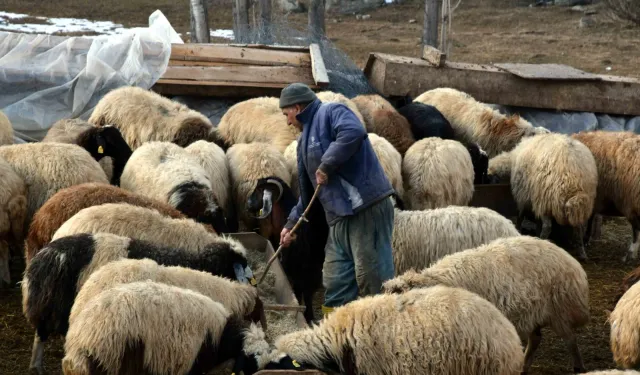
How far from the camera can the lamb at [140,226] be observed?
21.7 feet

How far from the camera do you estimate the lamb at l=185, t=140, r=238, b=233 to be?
8789mm

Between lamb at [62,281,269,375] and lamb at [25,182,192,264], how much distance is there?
1844mm

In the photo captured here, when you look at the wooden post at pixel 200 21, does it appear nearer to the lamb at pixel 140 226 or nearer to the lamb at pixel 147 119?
the lamb at pixel 147 119

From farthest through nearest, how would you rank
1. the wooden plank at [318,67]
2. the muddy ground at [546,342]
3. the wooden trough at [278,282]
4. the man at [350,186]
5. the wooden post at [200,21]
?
the wooden post at [200,21] < the wooden plank at [318,67] < the muddy ground at [546,342] < the man at [350,186] < the wooden trough at [278,282]

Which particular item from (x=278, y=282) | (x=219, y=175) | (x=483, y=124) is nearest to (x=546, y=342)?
(x=278, y=282)

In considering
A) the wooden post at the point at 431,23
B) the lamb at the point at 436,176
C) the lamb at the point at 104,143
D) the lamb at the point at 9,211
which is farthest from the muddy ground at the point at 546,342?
the wooden post at the point at 431,23

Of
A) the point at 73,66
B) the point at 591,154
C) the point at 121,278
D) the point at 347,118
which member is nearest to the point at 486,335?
the point at 347,118

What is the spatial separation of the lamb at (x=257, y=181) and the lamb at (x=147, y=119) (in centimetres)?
109

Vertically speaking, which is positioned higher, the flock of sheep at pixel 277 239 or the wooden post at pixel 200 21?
the wooden post at pixel 200 21

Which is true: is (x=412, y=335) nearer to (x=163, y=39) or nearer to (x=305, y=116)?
(x=305, y=116)

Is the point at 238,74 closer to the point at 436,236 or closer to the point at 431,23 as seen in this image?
the point at 436,236

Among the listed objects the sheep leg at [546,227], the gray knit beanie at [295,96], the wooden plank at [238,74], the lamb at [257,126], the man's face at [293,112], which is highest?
the gray knit beanie at [295,96]

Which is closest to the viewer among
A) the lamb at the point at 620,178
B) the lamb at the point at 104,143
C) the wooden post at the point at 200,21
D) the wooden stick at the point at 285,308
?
the wooden stick at the point at 285,308

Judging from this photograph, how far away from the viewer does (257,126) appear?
33.8 ft
